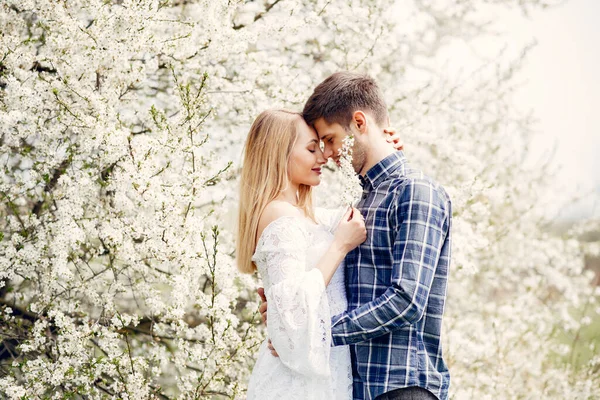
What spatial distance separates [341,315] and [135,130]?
2.30m

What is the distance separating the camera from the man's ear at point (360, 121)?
2.29m

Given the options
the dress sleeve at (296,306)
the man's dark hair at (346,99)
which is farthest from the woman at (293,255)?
the man's dark hair at (346,99)

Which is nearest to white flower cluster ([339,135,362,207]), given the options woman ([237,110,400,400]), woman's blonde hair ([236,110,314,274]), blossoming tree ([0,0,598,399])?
woman ([237,110,400,400])

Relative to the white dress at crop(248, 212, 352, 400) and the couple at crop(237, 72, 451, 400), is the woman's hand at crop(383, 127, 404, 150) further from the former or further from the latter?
the white dress at crop(248, 212, 352, 400)

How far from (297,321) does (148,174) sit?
1116 millimetres

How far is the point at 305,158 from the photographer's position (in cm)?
241

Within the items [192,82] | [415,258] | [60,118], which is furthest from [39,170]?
[415,258]

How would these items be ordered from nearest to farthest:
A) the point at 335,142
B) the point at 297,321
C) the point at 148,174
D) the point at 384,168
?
the point at 297,321 → the point at 384,168 → the point at 335,142 → the point at 148,174

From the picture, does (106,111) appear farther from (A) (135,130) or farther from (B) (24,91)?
(A) (135,130)

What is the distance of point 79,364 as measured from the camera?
2.93 metres

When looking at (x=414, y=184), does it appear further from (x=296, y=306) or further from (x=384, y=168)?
(x=296, y=306)

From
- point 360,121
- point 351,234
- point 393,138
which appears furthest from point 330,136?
point 351,234

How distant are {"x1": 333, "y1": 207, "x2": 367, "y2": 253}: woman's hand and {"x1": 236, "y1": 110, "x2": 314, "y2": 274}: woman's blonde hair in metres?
0.38

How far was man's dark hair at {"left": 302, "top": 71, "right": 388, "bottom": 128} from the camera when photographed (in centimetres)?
233
